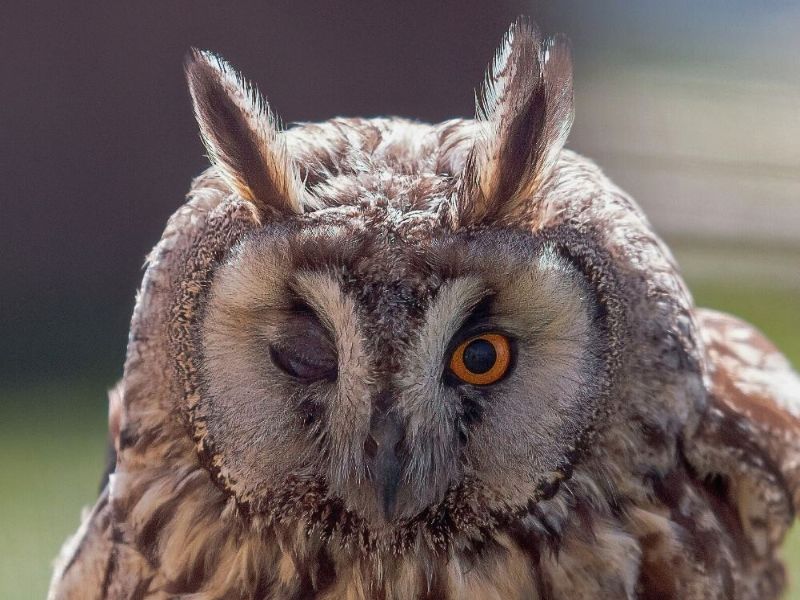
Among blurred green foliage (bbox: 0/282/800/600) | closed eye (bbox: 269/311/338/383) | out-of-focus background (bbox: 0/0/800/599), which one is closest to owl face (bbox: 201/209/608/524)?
closed eye (bbox: 269/311/338/383)

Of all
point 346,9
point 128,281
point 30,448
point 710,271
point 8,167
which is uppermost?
point 346,9

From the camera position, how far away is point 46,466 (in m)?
4.07

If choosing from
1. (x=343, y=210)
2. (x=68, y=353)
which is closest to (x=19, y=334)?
(x=68, y=353)

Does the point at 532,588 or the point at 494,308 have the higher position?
the point at 494,308

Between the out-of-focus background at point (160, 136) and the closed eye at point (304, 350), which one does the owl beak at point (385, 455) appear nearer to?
the closed eye at point (304, 350)

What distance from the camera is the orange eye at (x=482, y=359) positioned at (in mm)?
1233

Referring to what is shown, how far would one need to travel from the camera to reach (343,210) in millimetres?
1259

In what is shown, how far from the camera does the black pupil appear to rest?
1.23 metres

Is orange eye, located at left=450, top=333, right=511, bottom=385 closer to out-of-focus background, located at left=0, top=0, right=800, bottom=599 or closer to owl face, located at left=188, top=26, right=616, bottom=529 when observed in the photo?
owl face, located at left=188, top=26, right=616, bottom=529

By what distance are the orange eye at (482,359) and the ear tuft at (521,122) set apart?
5.9 inches

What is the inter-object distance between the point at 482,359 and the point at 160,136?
406 centimetres

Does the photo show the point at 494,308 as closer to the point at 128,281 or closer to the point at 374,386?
the point at 374,386

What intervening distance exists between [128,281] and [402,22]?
6.28ft

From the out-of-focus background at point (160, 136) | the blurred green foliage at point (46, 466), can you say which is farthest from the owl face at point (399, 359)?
the out-of-focus background at point (160, 136)
